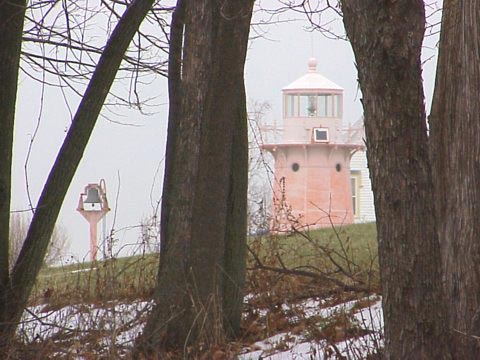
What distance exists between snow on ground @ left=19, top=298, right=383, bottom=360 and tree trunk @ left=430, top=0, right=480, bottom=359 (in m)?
0.82

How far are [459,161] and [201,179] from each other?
8.04ft

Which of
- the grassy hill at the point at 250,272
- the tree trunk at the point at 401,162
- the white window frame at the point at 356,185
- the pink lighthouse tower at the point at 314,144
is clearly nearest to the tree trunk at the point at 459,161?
the tree trunk at the point at 401,162

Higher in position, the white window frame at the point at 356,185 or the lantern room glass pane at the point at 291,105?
the lantern room glass pane at the point at 291,105

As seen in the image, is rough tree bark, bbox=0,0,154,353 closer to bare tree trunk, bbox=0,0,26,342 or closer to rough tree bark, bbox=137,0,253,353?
bare tree trunk, bbox=0,0,26,342

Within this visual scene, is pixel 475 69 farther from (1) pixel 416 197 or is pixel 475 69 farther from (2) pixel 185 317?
(2) pixel 185 317

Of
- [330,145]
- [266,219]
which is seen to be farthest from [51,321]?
[330,145]

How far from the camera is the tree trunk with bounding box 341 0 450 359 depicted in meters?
5.84

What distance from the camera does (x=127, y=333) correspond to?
28.2 ft

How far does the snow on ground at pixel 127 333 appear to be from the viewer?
7.88m

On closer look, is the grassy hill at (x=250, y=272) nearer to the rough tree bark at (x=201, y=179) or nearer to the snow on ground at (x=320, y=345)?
the snow on ground at (x=320, y=345)

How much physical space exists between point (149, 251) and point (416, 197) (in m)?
5.20

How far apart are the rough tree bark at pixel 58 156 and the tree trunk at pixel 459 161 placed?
330 cm

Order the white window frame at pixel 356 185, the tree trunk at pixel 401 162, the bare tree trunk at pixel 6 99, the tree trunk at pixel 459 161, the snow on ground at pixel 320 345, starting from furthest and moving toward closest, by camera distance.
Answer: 1. the white window frame at pixel 356 185
2. the bare tree trunk at pixel 6 99
3. the snow on ground at pixel 320 345
4. the tree trunk at pixel 459 161
5. the tree trunk at pixel 401 162

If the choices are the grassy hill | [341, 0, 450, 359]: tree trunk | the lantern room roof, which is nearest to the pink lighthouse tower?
the lantern room roof
